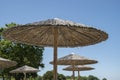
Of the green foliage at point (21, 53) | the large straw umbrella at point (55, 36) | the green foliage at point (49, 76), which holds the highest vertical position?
the green foliage at point (21, 53)

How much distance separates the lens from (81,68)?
1922 centimetres

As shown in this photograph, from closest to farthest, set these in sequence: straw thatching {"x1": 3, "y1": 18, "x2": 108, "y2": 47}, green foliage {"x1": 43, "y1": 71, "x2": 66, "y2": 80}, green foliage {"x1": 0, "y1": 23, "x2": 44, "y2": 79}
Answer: straw thatching {"x1": 3, "y1": 18, "x2": 108, "y2": 47}, green foliage {"x1": 0, "y1": 23, "x2": 44, "y2": 79}, green foliage {"x1": 43, "y1": 71, "x2": 66, "y2": 80}

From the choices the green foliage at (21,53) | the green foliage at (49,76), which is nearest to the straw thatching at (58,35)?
the green foliage at (21,53)

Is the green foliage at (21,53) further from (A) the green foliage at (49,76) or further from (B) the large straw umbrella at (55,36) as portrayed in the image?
(B) the large straw umbrella at (55,36)

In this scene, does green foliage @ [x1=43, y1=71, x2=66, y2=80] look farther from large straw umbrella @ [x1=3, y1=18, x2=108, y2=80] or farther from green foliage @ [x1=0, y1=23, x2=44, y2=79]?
large straw umbrella @ [x1=3, y1=18, x2=108, y2=80]

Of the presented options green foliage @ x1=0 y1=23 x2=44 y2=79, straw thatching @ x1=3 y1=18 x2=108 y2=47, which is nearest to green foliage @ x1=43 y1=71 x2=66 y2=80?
green foliage @ x1=0 y1=23 x2=44 y2=79

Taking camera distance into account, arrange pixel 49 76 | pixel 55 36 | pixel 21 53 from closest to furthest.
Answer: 1. pixel 55 36
2. pixel 21 53
3. pixel 49 76

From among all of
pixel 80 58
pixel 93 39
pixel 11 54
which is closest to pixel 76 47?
pixel 93 39

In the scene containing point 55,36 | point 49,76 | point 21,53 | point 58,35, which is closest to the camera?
point 55,36

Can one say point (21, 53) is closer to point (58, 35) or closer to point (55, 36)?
point (58, 35)

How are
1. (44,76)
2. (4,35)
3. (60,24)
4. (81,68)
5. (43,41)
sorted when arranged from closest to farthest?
(60,24)
(4,35)
(43,41)
(81,68)
(44,76)

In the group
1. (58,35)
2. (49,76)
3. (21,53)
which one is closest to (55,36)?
(58,35)

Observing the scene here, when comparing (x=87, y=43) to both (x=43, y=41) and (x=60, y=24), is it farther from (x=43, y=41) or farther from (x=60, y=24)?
(x=60, y=24)

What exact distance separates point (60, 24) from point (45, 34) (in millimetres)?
2342
